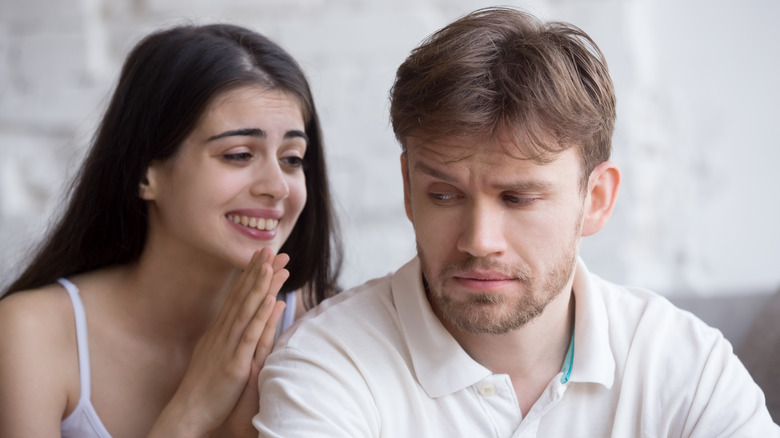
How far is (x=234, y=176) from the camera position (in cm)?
139

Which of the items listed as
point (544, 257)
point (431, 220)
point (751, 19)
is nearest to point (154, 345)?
point (431, 220)

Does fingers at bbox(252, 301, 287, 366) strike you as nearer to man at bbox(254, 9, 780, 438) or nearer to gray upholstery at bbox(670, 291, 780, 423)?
man at bbox(254, 9, 780, 438)

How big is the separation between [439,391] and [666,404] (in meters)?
0.31

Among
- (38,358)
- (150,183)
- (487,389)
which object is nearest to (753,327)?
(487,389)

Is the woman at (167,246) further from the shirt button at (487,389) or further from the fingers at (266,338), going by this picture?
the shirt button at (487,389)

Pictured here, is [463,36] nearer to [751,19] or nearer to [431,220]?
[431,220]

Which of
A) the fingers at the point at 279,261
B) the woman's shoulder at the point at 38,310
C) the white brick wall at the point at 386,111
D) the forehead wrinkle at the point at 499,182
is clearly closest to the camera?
the forehead wrinkle at the point at 499,182

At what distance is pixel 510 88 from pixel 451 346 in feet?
1.17

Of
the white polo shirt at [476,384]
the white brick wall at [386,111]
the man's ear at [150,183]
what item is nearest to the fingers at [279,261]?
the white polo shirt at [476,384]

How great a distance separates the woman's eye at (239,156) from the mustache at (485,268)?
1.59ft

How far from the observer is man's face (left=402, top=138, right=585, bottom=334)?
1035 mm

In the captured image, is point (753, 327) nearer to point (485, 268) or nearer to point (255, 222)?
point (485, 268)

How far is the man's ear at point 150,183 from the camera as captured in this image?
4.80 feet

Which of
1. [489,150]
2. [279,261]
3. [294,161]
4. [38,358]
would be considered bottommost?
[38,358]
